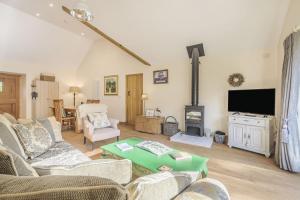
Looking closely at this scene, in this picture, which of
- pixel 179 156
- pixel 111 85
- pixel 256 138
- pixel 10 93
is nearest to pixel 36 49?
pixel 10 93

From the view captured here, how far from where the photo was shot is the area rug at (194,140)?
368cm

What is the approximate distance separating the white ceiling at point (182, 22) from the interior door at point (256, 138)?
6.27 feet

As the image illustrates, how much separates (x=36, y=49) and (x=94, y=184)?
6745mm

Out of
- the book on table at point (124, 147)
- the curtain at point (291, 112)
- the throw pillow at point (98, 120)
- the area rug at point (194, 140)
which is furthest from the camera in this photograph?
the area rug at point (194, 140)

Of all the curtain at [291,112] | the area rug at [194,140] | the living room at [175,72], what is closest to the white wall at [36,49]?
the living room at [175,72]

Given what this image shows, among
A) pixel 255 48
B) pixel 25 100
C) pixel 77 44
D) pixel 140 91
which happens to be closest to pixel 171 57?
pixel 140 91

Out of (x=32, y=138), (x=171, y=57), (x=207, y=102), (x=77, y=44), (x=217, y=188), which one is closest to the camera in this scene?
(x=217, y=188)

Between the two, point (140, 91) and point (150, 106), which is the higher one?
point (140, 91)

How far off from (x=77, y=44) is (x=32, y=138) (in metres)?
5.54

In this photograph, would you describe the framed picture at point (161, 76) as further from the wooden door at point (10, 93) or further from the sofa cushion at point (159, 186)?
the wooden door at point (10, 93)

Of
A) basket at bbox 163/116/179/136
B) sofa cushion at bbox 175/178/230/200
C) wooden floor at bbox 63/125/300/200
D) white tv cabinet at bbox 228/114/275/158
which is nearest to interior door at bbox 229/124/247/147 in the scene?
white tv cabinet at bbox 228/114/275/158

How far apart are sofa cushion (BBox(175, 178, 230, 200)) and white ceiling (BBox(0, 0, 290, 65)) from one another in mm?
3304

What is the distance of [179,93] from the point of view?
4.89m

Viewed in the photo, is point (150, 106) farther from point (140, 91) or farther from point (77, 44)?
point (77, 44)
